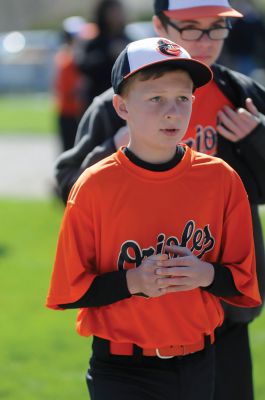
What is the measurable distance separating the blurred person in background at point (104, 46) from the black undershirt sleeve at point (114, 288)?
666cm

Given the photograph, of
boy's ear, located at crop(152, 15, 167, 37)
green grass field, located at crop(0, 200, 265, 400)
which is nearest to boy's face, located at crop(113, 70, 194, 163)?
boy's ear, located at crop(152, 15, 167, 37)

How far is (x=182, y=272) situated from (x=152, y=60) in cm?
67

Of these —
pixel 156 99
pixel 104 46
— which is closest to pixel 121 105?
pixel 156 99

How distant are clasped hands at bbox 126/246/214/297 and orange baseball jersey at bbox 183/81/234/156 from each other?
0.77 meters

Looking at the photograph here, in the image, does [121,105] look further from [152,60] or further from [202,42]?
[202,42]

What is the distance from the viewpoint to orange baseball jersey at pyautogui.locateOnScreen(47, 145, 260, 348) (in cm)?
324

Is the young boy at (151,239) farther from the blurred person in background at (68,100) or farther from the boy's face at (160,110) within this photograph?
the blurred person in background at (68,100)

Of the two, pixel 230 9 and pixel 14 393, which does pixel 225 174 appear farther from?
pixel 14 393

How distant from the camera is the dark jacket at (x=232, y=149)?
3.86 m

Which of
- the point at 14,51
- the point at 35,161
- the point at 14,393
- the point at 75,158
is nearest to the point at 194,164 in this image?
the point at 75,158

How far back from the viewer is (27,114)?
2306 cm

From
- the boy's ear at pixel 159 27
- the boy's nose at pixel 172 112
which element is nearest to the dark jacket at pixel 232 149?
the boy's ear at pixel 159 27

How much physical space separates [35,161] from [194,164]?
11653 mm

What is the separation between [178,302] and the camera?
3.29 m
